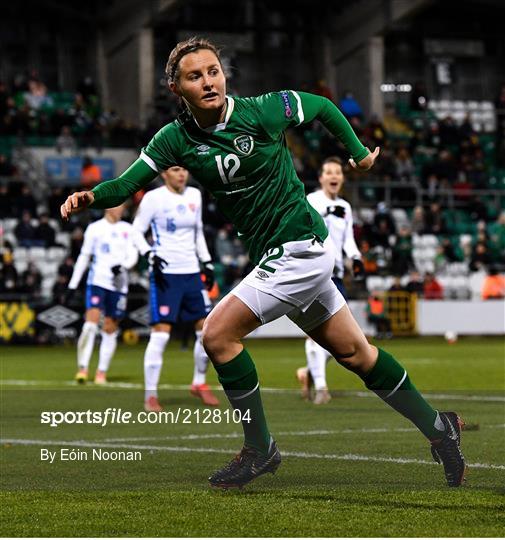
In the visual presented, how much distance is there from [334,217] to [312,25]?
3050 centimetres

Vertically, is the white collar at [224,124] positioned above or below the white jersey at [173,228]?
above

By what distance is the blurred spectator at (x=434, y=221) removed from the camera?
34531mm

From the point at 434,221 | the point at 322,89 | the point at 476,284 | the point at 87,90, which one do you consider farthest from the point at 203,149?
the point at 322,89

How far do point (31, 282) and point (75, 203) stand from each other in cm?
2107

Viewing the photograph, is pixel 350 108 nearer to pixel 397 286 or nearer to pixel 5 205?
pixel 397 286

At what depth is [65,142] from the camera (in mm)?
33000

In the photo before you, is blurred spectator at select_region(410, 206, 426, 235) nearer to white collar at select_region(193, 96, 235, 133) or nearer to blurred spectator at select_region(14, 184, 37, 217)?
blurred spectator at select_region(14, 184, 37, 217)

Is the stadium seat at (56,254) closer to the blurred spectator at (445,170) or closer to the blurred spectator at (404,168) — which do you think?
the blurred spectator at (404,168)

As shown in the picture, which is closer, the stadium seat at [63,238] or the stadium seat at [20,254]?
the stadium seat at [20,254]

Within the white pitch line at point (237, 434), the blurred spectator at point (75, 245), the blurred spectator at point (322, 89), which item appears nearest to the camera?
the white pitch line at point (237, 434)

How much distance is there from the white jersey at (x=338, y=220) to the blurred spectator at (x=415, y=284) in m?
17.3

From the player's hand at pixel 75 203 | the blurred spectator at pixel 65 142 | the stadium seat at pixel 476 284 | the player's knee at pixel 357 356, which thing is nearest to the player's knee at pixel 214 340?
the player's knee at pixel 357 356

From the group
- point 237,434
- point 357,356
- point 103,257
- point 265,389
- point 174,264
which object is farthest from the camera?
point 103,257

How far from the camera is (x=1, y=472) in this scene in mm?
8070
